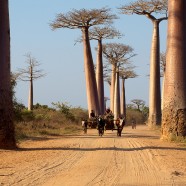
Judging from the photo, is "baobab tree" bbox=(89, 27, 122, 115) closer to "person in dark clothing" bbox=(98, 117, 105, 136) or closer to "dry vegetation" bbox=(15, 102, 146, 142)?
"dry vegetation" bbox=(15, 102, 146, 142)

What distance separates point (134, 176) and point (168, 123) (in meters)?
7.82

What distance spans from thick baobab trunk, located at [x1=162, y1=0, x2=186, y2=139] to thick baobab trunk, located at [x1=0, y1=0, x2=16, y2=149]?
484 cm

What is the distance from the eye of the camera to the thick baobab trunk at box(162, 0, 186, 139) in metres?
14.3

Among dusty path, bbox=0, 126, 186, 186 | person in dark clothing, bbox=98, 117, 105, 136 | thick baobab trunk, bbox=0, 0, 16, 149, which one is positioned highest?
thick baobab trunk, bbox=0, 0, 16, 149

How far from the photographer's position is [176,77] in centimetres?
1425

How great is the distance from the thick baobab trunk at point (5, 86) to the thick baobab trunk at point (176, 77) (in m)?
4.84

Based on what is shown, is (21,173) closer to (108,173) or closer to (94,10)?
(108,173)

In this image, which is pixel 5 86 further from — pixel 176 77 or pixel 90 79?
pixel 90 79

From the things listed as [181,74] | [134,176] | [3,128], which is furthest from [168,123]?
[134,176]

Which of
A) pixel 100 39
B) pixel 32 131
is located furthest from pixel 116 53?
pixel 32 131

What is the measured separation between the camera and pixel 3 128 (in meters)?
11.8

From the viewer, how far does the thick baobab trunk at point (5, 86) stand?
11.7 meters

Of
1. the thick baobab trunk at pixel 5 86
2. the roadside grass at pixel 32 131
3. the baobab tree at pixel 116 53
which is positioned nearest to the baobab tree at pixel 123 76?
the baobab tree at pixel 116 53

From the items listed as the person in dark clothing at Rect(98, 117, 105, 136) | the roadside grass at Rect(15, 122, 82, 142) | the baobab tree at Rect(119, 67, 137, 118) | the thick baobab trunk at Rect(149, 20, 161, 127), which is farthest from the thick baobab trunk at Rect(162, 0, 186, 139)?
the baobab tree at Rect(119, 67, 137, 118)
